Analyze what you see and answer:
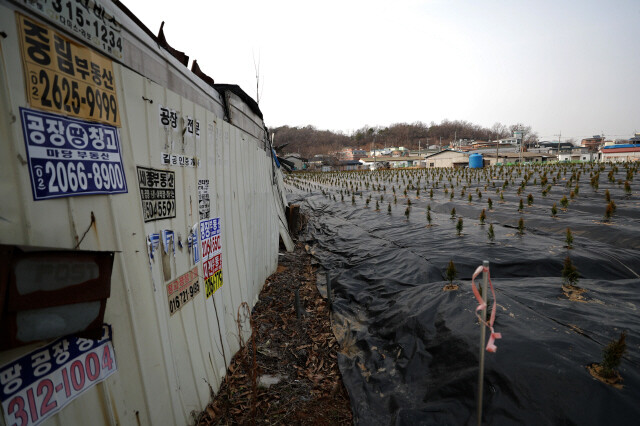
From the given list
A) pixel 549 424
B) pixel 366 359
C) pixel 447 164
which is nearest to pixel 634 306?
pixel 549 424

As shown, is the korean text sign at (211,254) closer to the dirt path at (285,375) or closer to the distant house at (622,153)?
the dirt path at (285,375)

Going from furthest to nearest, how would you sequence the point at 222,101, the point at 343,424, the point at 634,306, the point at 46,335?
1. the point at 222,101
2. the point at 634,306
3. the point at 343,424
4. the point at 46,335

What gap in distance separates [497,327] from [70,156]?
13.5ft

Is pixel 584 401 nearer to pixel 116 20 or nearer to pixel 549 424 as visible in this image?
→ pixel 549 424

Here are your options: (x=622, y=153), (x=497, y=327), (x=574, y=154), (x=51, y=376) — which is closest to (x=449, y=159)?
(x=622, y=153)

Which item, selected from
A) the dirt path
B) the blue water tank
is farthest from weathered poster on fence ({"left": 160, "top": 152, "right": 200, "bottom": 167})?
the blue water tank

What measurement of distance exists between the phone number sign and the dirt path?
4.46ft

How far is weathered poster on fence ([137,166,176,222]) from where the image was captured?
2.20m

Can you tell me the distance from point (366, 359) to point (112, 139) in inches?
146

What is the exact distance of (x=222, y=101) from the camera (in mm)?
4352

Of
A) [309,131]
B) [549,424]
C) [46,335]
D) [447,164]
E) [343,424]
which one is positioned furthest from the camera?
[309,131]

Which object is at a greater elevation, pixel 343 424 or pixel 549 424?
pixel 549 424

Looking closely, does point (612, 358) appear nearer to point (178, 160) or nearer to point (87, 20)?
point (178, 160)

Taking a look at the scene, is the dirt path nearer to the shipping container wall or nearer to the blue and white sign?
the shipping container wall
